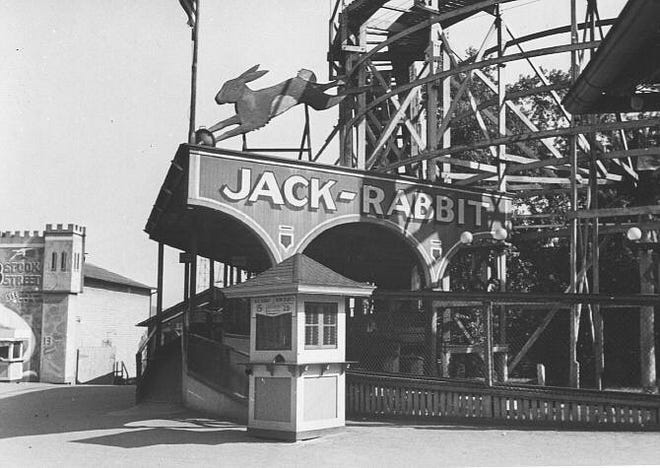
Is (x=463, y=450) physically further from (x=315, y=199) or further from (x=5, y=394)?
(x=5, y=394)

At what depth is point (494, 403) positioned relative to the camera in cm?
1411

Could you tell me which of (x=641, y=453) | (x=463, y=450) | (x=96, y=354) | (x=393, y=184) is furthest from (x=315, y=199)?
(x=96, y=354)

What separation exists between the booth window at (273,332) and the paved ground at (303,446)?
1490 millimetres

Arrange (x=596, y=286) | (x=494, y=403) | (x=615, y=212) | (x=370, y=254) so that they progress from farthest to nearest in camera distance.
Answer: (x=370, y=254), (x=596, y=286), (x=615, y=212), (x=494, y=403)

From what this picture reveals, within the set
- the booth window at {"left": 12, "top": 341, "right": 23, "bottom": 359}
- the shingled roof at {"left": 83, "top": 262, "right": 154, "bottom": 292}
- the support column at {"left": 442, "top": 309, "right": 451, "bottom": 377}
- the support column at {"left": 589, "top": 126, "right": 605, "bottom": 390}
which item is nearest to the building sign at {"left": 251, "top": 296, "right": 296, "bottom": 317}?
the support column at {"left": 442, "top": 309, "right": 451, "bottom": 377}

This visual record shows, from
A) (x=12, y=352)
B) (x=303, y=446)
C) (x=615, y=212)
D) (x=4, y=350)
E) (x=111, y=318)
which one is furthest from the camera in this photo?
(x=111, y=318)

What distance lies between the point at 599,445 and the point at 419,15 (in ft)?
60.3

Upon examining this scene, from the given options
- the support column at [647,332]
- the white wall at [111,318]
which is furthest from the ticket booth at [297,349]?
the white wall at [111,318]

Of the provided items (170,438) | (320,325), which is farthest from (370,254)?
(170,438)

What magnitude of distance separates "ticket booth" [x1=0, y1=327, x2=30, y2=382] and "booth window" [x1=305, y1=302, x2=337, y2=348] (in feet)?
99.4

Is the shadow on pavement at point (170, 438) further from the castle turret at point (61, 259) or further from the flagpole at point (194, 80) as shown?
the castle turret at point (61, 259)

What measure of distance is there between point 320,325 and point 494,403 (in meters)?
3.70

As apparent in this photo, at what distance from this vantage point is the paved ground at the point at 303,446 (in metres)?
10.5

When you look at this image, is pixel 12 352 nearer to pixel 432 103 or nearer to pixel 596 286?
pixel 432 103
